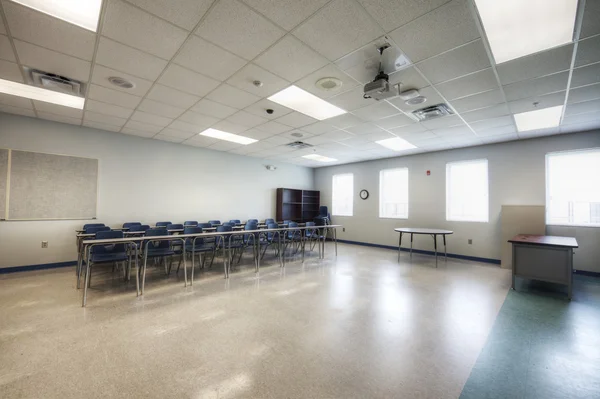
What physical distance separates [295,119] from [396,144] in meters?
3.18

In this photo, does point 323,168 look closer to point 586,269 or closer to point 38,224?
point 586,269

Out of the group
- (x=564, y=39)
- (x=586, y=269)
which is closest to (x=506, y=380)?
(x=564, y=39)

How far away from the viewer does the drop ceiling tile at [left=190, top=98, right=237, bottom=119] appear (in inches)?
163

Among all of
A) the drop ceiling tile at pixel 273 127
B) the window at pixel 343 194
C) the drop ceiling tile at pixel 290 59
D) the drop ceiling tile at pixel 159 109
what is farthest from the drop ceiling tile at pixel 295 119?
the window at pixel 343 194

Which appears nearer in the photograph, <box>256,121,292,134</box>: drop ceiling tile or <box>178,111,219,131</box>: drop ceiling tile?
<box>178,111,219,131</box>: drop ceiling tile

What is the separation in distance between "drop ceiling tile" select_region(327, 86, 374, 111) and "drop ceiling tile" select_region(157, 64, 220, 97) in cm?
179

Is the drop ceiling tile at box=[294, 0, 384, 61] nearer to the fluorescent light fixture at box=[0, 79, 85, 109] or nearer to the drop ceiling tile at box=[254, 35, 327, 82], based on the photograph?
the drop ceiling tile at box=[254, 35, 327, 82]

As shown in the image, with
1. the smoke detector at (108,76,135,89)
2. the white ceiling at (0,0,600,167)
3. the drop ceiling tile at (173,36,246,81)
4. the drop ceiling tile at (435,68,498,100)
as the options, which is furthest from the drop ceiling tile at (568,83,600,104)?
the smoke detector at (108,76,135,89)

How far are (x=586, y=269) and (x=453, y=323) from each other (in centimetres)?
473

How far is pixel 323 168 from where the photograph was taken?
10219 millimetres

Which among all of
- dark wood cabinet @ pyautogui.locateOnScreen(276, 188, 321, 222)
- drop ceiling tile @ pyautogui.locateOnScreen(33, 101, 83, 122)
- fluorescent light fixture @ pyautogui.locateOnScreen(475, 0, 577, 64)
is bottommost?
dark wood cabinet @ pyautogui.locateOnScreen(276, 188, 321, 222)

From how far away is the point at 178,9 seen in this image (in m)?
2.19

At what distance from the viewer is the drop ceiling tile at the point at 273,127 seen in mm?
5102

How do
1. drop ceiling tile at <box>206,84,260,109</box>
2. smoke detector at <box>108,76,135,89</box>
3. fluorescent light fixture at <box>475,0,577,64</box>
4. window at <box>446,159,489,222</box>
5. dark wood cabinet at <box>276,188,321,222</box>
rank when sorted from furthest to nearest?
dark wood cabinet at <box>276,188,321,222</box>, window at <box>446,159,489,222</box>, drop ceiling tile at <box>206,84,260,109</box>, smoke detector at <box>108,76,135,89</box>, fluorescent light fixture at <box>475,0,577,64</box>
